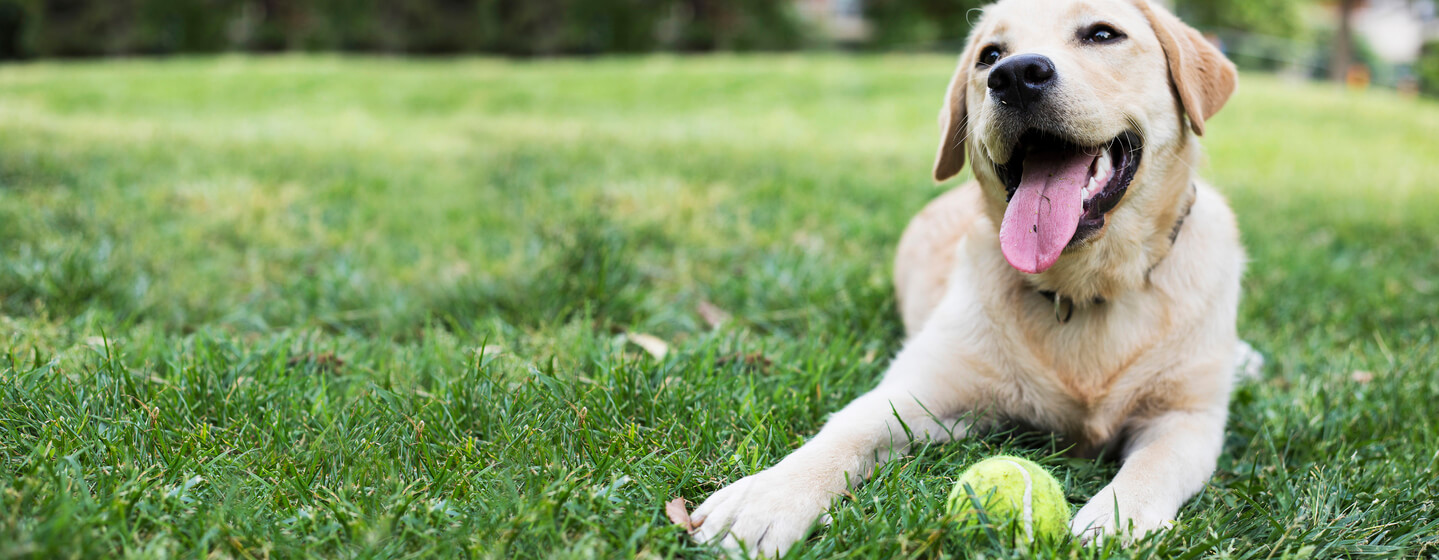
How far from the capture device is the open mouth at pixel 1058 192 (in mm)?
2488

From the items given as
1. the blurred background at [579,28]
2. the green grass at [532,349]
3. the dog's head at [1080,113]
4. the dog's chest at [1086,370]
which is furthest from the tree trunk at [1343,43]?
the dog's chest at [1086,370]

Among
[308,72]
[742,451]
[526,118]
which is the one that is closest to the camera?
[742,451]

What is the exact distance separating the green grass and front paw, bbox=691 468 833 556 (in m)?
0.09

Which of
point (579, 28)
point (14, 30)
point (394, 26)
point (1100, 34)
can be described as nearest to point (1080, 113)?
point (1100, 34)

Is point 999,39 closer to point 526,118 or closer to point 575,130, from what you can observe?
point 575,130

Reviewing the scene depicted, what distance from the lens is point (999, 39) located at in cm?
283

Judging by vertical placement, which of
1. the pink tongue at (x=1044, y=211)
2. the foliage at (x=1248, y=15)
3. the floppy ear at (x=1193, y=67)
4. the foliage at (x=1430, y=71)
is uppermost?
the floppy ear at (x=1193, y=67)

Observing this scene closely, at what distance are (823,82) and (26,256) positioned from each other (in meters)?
10.8

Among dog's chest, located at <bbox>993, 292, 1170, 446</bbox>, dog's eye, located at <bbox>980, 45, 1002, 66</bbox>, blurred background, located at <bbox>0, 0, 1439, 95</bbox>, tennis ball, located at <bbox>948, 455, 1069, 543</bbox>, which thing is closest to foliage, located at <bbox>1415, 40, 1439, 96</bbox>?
blurred background, located at <bbox>0, 0, 1439, 95</bbox>

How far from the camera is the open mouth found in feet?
8.16

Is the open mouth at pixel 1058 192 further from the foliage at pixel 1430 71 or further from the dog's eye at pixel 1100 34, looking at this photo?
the foliage at pixel 1430 71

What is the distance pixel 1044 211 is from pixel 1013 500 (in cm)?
90

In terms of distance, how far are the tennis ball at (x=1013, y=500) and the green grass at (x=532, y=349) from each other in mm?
76

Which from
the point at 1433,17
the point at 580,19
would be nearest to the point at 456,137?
the point at 580,19
